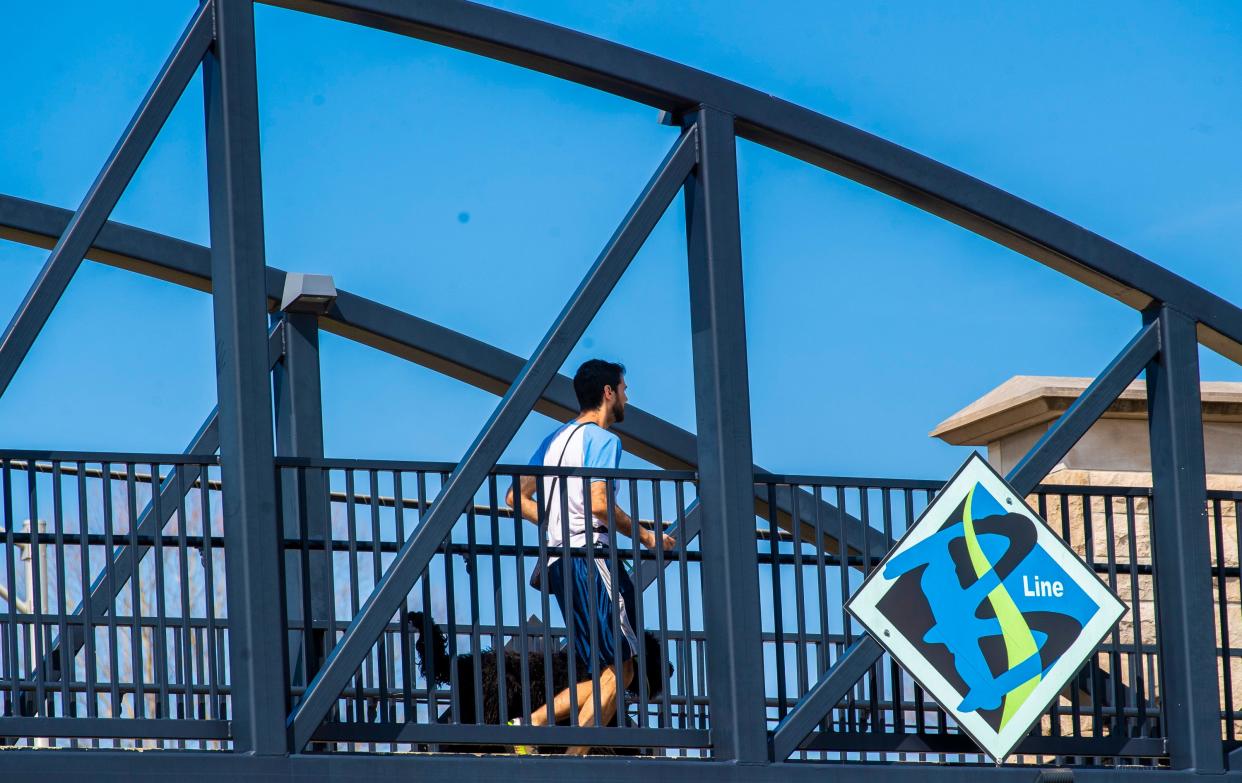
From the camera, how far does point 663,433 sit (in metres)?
10.8

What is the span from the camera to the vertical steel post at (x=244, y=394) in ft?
19.0

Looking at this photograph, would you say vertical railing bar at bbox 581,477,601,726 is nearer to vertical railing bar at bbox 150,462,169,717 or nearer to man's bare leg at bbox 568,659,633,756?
man's bare leg at bbox 568,659,633,756

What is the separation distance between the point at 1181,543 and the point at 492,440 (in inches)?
120

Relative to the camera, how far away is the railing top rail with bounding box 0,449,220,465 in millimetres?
5844

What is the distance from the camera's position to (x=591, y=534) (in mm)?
6312

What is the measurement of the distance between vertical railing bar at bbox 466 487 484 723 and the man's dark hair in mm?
1236

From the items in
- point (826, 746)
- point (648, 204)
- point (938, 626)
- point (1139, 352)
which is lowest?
point (826, 746)

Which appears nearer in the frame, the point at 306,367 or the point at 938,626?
the point at 938,626

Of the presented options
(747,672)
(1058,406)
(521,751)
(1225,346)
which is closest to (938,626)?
(747,672)

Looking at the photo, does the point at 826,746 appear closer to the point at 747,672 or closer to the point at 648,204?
the point at 747,672

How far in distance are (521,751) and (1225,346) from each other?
3604 millimetres

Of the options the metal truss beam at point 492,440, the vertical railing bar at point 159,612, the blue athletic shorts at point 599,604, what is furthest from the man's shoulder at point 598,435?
the vertical railing bar at point 159,612

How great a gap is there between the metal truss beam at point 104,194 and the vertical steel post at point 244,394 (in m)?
0.10

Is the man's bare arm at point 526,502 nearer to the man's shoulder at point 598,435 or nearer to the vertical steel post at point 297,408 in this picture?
the man's shoulder at point 598,435
